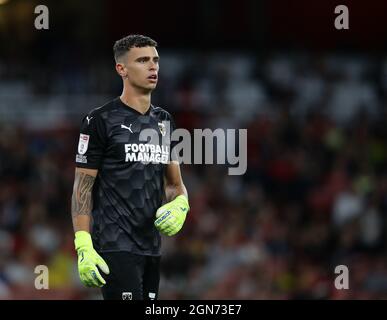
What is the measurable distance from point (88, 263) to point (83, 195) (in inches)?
22.3

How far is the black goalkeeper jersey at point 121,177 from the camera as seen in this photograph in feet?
25.5

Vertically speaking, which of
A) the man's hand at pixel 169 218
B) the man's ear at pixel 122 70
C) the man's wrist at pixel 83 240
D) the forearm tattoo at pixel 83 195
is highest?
the man's ear at pixel 122 70

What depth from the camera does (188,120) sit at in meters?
17.2

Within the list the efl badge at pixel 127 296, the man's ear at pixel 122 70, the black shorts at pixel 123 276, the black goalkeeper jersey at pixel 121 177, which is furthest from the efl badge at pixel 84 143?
the efl badge at pixel 127 296

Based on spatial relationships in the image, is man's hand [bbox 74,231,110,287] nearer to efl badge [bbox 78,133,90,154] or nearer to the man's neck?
efl badge [bbox 78,133,90,154]

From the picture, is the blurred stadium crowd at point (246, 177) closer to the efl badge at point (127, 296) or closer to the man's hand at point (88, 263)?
the efl badge at point (127, 296)

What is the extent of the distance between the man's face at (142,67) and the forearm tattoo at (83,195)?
0.81m

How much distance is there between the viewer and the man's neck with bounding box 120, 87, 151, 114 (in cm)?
789

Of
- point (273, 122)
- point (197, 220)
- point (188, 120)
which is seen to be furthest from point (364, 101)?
point (197, 220)

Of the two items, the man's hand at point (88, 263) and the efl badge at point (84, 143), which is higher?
the efl badge at point (84, 143)

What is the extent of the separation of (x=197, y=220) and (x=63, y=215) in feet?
6.73

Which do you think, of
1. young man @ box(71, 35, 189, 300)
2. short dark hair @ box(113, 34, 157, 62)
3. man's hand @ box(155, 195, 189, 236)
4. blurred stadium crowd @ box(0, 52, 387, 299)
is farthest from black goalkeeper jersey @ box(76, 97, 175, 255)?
blurred stadium crowd @ box(0, 52, 387, 299)

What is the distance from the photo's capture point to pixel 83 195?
7.79 meters

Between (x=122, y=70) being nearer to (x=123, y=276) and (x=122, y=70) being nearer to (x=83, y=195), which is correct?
(x=83, y=195)
